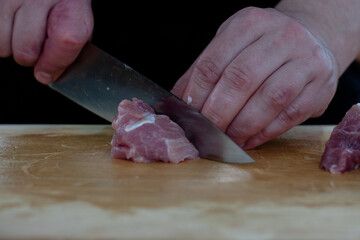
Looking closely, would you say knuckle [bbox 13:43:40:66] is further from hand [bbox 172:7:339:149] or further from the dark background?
the dark background

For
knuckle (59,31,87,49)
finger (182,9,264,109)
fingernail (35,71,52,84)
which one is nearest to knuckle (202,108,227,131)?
finger (182,9,264,109)

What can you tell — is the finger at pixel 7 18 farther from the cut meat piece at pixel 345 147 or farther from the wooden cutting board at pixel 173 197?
the cut meat piece at pixel 345 147

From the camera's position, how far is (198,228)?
1372mm

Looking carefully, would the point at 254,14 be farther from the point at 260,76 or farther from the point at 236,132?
the point at 236,132

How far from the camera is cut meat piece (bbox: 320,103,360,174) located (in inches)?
76.4

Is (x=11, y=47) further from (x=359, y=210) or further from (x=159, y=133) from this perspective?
(x=359, y=210)

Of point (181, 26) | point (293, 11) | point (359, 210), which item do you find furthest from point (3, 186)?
point (181, 26)

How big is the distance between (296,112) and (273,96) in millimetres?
209

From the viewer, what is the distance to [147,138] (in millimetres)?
2117

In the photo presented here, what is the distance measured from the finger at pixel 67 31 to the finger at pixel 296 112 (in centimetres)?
112

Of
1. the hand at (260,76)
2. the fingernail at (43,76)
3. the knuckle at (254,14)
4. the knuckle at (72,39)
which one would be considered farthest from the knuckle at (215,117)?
the fingernail at (43,76)

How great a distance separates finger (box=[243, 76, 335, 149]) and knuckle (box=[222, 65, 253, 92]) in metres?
0.27

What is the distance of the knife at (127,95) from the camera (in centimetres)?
215

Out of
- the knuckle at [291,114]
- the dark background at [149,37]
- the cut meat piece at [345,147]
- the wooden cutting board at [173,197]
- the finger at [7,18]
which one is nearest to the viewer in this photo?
the wooden cutting board at [173,197]
